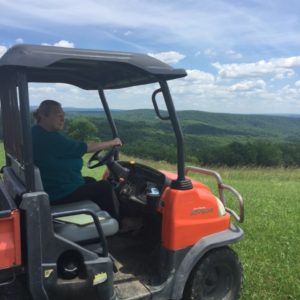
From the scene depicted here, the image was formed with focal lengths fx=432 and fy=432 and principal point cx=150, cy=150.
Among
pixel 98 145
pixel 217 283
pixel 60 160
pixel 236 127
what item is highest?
pixel 98 145

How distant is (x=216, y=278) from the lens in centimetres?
425

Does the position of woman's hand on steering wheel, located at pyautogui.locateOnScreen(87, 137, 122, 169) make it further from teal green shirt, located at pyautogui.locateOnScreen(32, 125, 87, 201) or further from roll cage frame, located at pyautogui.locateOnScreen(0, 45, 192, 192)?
teal green shirt, located at pyautogui.locateOnScreen(32, 125, 87, 201)

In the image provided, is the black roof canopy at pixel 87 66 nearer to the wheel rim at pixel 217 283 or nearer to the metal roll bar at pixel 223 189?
the metal roll bar at pixel 223 189

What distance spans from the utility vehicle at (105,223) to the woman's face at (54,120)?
32 cm

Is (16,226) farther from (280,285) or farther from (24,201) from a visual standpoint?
(280,285)

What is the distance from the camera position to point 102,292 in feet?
11.1

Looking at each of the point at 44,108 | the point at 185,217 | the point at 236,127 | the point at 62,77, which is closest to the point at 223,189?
the point at 185,217

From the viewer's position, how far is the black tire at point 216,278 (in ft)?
13.1

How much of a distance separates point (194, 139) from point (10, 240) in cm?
8821

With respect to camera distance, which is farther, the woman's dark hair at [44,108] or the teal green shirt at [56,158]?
the woman's dark hair at [44,108]

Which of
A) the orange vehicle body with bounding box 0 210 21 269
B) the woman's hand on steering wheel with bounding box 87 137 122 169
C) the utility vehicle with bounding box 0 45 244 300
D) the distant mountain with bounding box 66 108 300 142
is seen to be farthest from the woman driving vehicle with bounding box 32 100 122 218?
the distant mountain with bounding box 66 108 300 142

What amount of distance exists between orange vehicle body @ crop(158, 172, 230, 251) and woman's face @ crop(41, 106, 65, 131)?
1160 mm

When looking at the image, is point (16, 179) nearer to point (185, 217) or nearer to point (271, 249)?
point (185, 217)

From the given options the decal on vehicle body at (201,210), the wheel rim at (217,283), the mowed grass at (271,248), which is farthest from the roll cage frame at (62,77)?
the mowed grass at (271,248)
